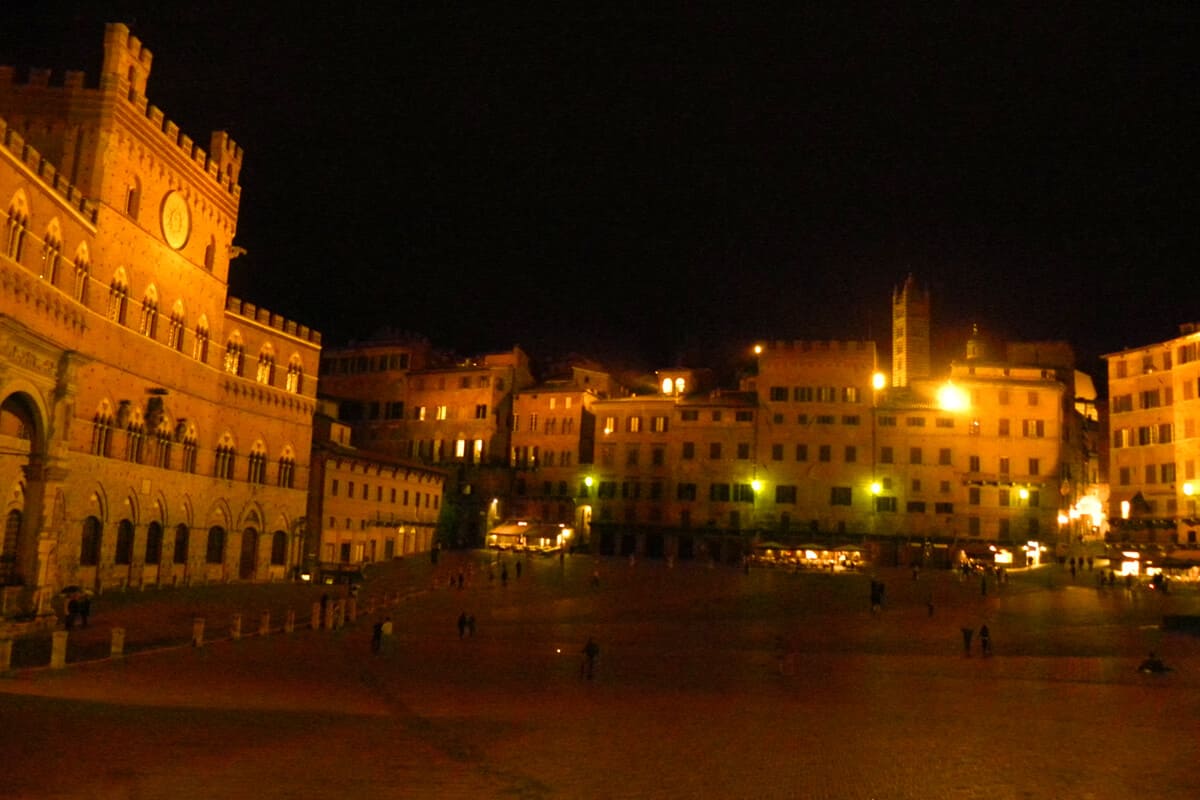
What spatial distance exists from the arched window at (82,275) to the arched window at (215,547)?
13.5 meters

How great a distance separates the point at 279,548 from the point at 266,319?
11068 mm

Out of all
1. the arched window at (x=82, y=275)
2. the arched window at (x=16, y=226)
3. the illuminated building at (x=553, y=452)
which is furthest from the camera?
the illuminated building at (x=553, y=452)

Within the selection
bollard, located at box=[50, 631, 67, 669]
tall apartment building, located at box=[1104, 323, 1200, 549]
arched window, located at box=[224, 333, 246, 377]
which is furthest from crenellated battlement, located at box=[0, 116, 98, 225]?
tall apartment building, located at box=[1104, 323, 1200, 549]

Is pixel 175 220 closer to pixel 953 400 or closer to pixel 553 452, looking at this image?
pixel 553 452

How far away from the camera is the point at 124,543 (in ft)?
125

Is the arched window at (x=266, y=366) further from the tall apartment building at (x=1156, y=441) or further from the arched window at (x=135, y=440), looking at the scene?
the tall apartment building at (x=1156, y=441)

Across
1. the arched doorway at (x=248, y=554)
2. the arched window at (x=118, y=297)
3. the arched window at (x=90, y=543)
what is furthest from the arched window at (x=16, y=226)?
the arched doorway at (x=248, y=554)

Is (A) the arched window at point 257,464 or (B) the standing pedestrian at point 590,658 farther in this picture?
(A) the arched window at point 257,464

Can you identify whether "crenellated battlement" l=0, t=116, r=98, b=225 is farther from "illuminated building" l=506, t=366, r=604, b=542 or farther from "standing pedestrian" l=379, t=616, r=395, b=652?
"illuminated building" l=506, t=366, r=604, b=542

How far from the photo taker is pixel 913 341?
8806 cm

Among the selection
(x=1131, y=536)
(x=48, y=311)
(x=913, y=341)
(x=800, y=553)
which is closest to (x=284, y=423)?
(x=48, y=311)

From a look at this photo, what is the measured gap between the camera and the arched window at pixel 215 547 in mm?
44219

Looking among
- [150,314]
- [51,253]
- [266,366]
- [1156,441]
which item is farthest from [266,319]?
[1156,441]

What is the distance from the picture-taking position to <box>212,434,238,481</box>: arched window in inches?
1764
